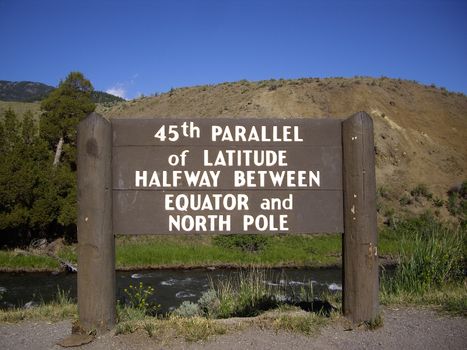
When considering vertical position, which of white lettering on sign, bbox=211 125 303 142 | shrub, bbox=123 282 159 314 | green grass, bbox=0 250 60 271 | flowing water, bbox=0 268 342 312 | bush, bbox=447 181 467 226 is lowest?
flowing water, bbox=0 268 342 312

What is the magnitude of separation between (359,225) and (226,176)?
5.22 ft

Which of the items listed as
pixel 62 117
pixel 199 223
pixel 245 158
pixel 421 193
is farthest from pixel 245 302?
pixel 421 193

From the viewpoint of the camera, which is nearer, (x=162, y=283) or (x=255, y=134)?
(x=255, y=134)

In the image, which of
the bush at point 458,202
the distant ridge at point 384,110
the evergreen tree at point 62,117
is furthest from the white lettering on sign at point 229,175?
the bush at point 458,202

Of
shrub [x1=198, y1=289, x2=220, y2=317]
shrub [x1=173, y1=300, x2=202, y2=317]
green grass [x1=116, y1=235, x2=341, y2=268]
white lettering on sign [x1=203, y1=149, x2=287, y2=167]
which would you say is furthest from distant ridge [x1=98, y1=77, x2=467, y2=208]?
white lettering on sign [x1=203, y1=149, x2=287, y2=167]

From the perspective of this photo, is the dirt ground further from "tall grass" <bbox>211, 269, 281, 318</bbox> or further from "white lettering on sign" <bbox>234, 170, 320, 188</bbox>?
"white lettering on sign" <bbox>234, 170, 320, 188</bbox>

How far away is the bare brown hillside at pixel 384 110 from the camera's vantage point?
40.6m

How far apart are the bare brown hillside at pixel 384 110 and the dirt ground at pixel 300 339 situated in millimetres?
32527

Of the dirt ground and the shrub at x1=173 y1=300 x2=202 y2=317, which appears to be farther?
the shrub at x1=173 y1=300 x2=202 y2=317

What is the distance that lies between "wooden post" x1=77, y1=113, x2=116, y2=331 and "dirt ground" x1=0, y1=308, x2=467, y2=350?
285mm

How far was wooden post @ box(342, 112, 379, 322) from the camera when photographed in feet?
18.2

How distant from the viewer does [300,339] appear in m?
5.06

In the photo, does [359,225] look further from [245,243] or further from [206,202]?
[245,243]

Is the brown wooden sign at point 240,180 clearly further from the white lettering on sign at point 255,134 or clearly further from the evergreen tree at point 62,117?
the evergreen tree at point 62,117
